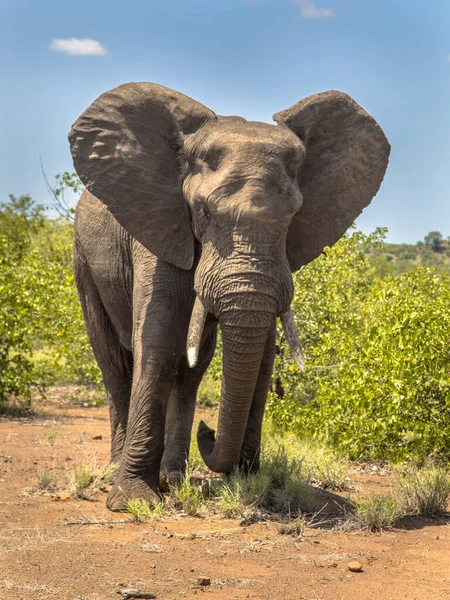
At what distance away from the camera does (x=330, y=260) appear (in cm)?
1230

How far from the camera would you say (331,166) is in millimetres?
7203

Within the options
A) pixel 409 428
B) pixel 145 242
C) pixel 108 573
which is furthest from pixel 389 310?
pixel 108 573

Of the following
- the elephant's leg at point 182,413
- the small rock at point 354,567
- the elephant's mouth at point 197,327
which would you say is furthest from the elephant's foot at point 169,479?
the small rock at point 354,567

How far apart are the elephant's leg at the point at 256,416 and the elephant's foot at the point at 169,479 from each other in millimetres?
477

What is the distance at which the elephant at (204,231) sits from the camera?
5.97 meters

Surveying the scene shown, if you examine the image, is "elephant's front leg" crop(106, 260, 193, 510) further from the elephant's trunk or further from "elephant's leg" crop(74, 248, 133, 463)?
"elephant's leg" crop(74, 248, 133, 463)

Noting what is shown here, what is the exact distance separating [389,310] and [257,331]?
3462 mm

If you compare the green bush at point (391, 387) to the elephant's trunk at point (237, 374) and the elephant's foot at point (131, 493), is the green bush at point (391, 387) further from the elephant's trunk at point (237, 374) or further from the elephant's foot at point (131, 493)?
the elephant's foot at point (131, 493)

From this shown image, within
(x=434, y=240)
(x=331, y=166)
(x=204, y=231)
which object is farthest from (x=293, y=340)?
(x=434, y=240)

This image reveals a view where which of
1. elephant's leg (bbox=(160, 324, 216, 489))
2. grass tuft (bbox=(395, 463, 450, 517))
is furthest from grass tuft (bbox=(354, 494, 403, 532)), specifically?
elephant's leg (bbox=(160, 324, 216, 489))

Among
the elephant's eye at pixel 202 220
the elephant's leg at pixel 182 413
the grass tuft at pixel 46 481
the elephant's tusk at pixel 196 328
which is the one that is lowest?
the grass tuft at pixel 46 481

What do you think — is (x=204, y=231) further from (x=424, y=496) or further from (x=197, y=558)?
(x=424, y=496)

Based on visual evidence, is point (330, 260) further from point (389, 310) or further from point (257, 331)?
point (257, 331)

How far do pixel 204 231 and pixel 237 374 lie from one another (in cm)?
96
